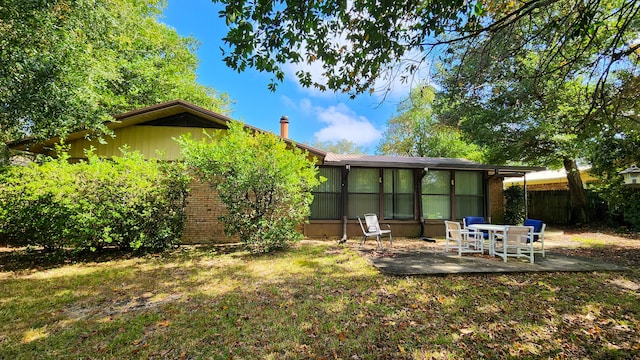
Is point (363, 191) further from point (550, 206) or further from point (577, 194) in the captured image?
point (550, 206)

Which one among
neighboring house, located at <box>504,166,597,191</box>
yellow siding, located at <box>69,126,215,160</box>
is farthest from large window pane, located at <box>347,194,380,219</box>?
neighboring house, located at <box>504,166,597,191</box>

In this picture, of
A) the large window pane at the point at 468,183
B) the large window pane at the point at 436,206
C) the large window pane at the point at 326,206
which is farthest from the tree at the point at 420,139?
the large window pane at the point at 326,206

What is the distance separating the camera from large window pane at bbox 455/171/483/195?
1059 cm

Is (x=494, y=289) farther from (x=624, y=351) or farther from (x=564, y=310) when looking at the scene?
(x=624, y=351)

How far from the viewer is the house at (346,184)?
28.1 ft

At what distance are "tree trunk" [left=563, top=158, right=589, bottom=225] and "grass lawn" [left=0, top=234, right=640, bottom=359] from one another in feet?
30.9

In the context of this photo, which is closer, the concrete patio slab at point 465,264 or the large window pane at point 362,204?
the concrete patio slab at point 465,264

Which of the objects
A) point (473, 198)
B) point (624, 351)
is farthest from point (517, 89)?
point (624, 351)

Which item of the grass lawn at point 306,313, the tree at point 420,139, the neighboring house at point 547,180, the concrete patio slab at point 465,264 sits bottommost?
the grass lawn at point 306,313

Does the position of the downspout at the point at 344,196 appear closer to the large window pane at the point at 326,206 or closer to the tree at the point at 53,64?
the large window pane at the point at 326,206

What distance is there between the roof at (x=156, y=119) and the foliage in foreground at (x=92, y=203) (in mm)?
1628

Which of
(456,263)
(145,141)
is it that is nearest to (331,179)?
(456,263)

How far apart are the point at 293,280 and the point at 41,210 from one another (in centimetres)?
540

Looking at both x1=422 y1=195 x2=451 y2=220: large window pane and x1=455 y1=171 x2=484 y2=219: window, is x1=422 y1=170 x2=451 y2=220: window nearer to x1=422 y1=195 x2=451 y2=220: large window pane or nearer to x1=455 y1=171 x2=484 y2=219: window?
x1=422 y1=195 x2=451 y2=220: large window pane
